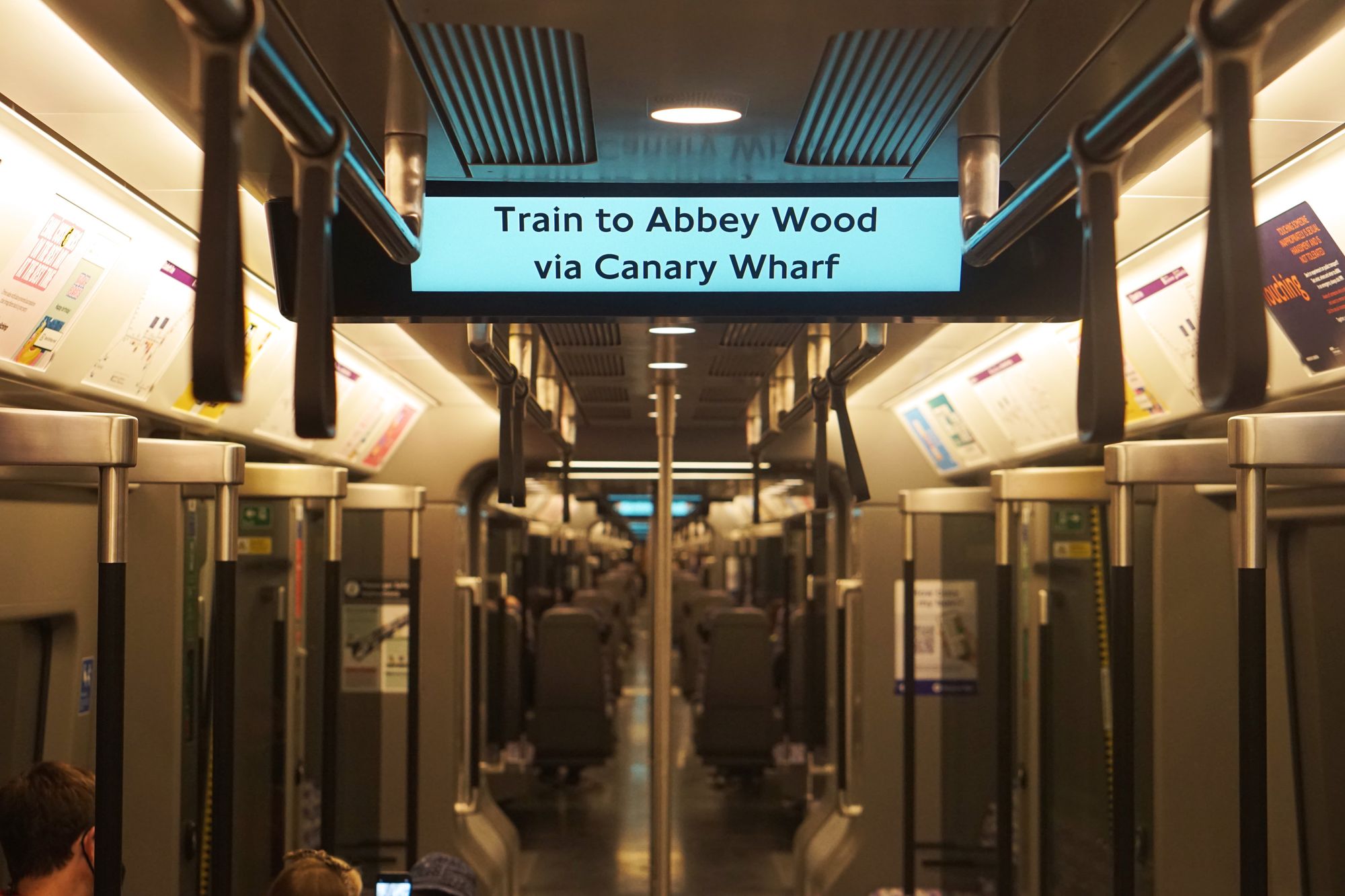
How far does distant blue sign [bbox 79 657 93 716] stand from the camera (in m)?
3.74

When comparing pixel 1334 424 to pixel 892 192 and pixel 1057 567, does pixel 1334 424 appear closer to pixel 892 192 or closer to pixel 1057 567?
pixel 892 192

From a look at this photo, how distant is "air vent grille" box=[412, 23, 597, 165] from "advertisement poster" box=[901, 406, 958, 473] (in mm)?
4973

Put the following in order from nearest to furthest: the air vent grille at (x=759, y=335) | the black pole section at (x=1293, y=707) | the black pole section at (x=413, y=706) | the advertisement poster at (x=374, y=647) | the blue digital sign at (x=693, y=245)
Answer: the blue digital sign at (x=693, y=245) < the black pole section at (x=1293, y=707) < the black pole section at (x=413, y=706) < the air vent grille at (x=759, y=335) < the advertisement poster at (x=374, y=647)

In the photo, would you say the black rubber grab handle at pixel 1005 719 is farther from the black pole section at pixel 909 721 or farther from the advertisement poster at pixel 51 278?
the advertisement poster at pixel 51 278

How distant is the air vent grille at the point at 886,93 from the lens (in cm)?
202

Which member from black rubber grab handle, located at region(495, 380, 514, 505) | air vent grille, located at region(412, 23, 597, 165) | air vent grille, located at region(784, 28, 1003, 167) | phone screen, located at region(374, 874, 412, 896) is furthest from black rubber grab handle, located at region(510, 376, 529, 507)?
air vent grille, located at region(784, 28, 1003, 167)

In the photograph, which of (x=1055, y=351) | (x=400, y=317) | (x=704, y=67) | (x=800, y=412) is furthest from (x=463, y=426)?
(x=704, y=67)

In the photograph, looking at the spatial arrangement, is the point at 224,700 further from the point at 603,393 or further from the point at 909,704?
the point at 603,393

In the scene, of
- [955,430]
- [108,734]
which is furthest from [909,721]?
[108,734]

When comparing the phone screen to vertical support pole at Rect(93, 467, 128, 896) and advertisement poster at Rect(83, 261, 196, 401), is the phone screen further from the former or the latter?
vertical support pole at Rect(93, 467, 128, 896)

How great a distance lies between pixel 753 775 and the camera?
450 inches

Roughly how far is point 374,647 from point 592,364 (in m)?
2.37

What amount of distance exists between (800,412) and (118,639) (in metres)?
4.06

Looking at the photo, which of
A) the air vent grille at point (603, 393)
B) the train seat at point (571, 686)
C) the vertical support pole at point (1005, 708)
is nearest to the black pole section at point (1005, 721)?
the vertical support pole at point (1005, 708)
